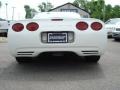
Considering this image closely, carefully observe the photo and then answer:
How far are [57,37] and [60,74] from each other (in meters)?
0.71

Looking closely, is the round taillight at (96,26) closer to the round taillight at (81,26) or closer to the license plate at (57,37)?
the round taillight at (81,26)

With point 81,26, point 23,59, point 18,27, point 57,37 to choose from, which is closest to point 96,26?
point 81,26

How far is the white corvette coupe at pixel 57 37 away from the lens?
655 centimetres

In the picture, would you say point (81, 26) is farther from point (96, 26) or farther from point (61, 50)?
point (61, 50)

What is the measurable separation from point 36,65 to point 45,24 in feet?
4.26

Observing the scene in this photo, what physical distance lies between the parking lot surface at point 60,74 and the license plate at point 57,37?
24.6 inches

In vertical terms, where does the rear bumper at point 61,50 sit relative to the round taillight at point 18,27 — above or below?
below

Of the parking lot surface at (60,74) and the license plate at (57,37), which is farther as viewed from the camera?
Answer: the license plate at (57,37)

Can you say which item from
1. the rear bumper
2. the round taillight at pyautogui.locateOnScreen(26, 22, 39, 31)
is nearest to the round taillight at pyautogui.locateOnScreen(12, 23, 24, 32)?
the round taillight at pyautogui.locateOnScreen(26, 22, 39, 31)

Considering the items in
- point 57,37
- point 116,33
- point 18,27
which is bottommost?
point 116,33

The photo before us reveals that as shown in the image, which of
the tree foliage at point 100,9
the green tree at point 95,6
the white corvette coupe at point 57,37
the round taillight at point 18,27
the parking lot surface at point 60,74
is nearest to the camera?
the parking lot surface at point 60,74

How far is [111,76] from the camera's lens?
6.36 m

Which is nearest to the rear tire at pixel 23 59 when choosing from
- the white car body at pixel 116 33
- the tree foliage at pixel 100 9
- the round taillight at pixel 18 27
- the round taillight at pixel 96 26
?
the round taillight at pixel 18 27

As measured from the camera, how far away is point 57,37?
21.8 ft
